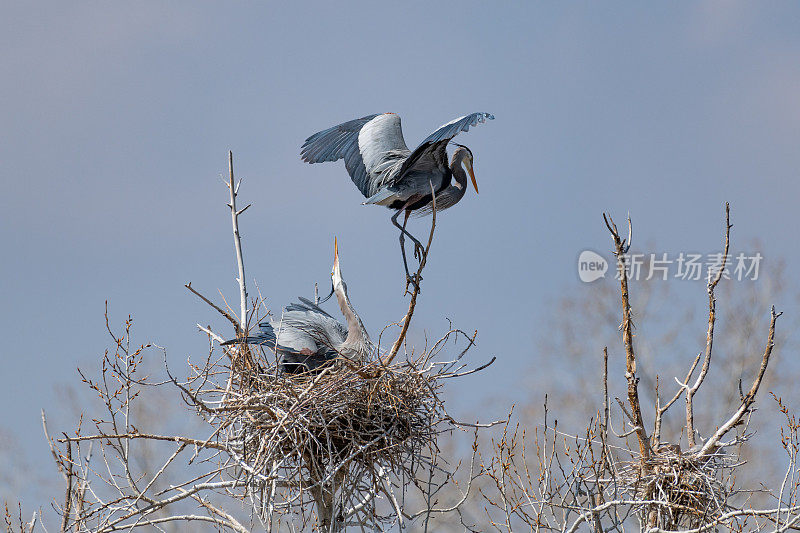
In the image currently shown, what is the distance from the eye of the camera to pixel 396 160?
20.9 feet

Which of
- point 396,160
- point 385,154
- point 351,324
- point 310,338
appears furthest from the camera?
point 385,154

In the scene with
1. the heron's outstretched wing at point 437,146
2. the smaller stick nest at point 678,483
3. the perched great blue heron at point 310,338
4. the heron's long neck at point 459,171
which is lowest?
the smaller stick nest at point 678,483

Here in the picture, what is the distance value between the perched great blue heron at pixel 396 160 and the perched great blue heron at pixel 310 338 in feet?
1.99

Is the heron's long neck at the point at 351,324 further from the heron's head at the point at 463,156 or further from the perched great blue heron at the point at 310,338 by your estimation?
the heron's head at the point at 463,156

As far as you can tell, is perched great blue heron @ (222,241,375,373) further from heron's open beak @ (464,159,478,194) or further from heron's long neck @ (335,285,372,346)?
heron's open beak @ (464,159,478,194)

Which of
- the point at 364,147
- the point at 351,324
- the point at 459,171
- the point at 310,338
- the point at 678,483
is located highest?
the point at 364,147

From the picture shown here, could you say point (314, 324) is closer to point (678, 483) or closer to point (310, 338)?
point (310, 338)

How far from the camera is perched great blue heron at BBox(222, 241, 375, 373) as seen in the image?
18.5 feet

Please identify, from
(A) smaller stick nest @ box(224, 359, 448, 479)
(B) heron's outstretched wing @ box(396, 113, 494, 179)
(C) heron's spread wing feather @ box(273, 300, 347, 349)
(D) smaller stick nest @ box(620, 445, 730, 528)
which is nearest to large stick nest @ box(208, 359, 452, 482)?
(A) smaller stick nest @ box(224, 359, 448, 479)

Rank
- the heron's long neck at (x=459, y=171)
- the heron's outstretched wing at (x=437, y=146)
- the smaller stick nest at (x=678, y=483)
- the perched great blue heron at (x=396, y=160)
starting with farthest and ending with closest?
1. the heron's long neck at (x=459, y=171)
2. the perched great blue heron at (x=396, y=160)
3. the heron's outstretched wing at (x=437, y=146)
4. the smaller stick nest at (x=678, y=483)

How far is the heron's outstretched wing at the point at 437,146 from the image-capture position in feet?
18.4

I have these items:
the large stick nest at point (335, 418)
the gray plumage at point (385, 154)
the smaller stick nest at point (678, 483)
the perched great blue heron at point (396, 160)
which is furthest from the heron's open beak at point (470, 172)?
the smaller stick nest at point (678, 483)

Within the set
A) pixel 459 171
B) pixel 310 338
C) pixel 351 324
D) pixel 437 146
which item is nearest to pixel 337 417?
pixel 310 338

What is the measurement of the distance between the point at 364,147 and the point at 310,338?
1621 mm
